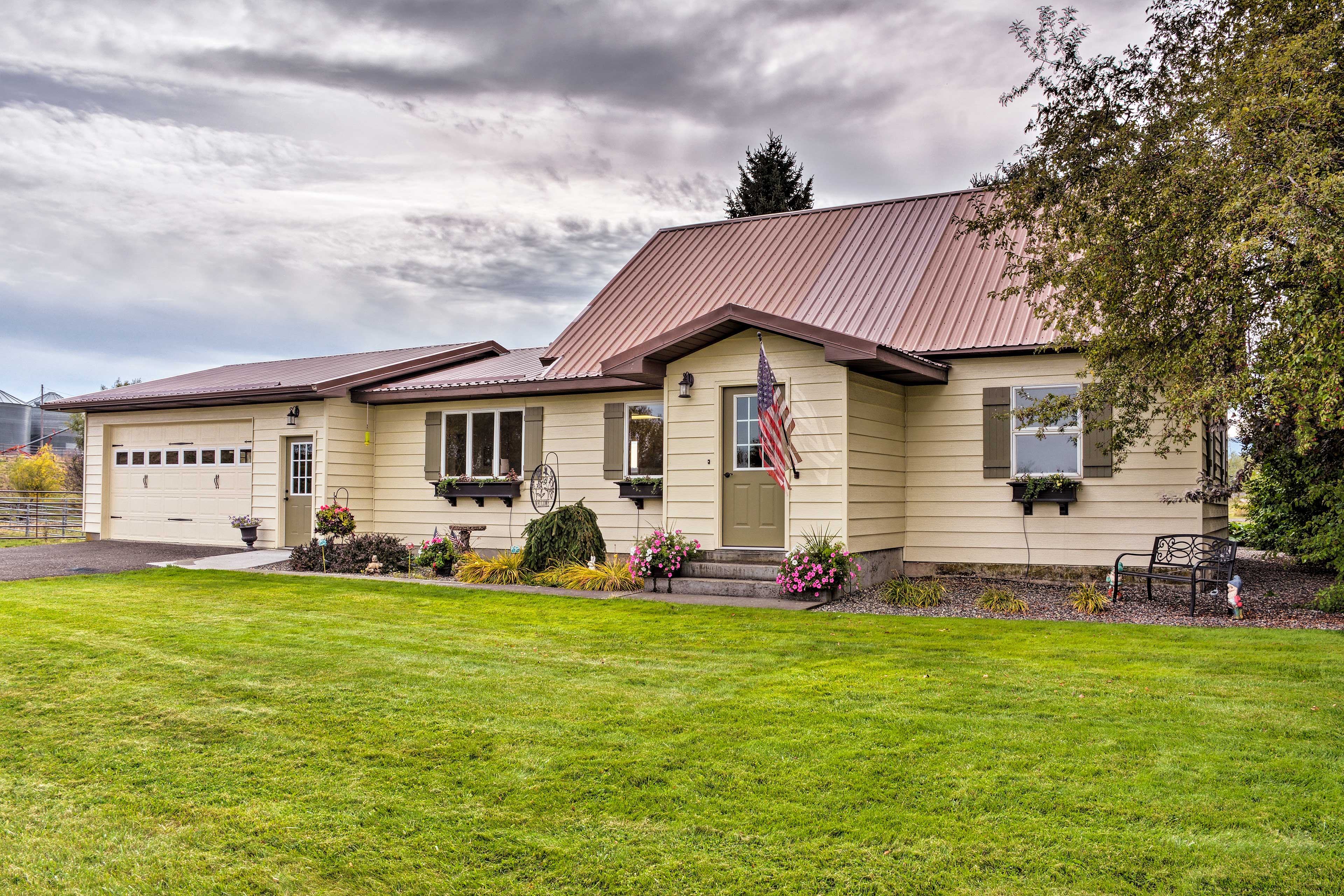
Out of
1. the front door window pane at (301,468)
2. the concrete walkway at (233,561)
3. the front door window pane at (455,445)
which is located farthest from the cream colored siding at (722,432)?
the front door window pane at (301,468)

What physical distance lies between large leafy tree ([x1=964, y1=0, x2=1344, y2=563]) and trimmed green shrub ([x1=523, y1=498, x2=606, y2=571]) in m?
5.54

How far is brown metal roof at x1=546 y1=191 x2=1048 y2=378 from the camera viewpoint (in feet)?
37.9

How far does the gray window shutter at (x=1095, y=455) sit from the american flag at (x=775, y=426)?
3.47m

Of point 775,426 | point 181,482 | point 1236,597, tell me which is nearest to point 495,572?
point 775,426

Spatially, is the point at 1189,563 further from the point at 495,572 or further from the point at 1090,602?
the point at 495,572

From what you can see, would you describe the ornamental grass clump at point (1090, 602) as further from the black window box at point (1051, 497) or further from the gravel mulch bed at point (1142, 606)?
the black window box at point (1051, 497)

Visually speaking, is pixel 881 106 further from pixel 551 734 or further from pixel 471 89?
pixel 551 734

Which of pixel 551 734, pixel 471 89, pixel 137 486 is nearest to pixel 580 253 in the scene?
pixel 471 89

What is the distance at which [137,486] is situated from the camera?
16578mm

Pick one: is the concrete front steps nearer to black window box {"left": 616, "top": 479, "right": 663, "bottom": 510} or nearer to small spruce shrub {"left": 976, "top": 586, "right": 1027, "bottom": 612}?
black window box {"left": 616, "top": 479, "right": 663, "bottom": 510}

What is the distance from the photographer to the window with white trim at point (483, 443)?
1355 centimetres

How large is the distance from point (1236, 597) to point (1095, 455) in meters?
2.40

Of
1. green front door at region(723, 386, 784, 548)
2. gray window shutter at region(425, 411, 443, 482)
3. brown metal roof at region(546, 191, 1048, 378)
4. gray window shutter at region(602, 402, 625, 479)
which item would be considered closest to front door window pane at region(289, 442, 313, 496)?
gray window shutter at region(425, 411, 443, 482)

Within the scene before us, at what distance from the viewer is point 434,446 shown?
14078 mm
